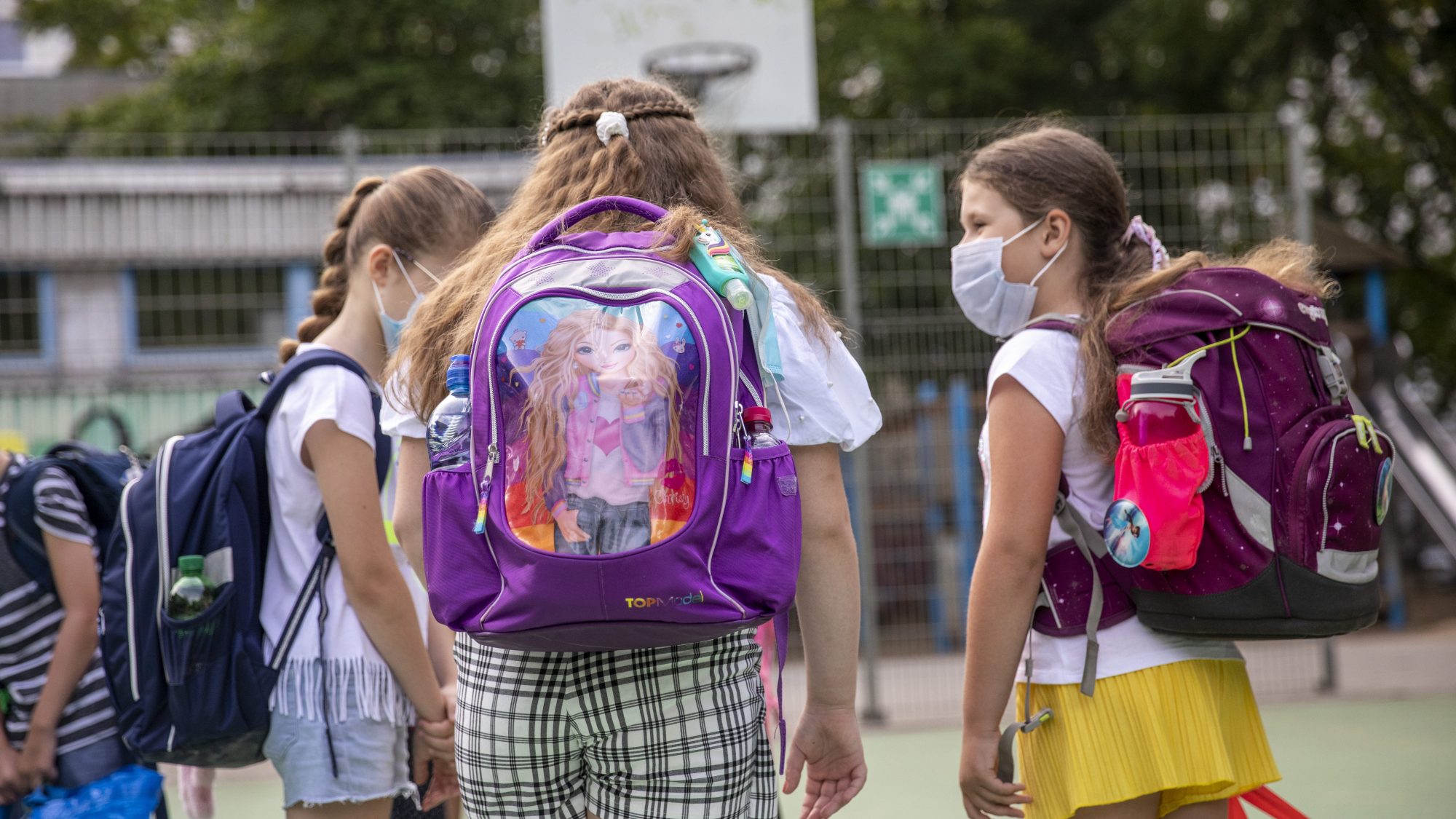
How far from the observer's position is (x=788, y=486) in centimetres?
178

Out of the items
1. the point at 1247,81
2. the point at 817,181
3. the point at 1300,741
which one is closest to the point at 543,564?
the point at 1300,741

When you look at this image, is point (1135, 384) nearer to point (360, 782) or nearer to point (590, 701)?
point (590, 701)

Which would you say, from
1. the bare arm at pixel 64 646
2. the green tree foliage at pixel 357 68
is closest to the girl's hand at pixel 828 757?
the bare arm at pixel 64 646

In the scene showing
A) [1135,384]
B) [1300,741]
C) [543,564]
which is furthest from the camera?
[1300,741]

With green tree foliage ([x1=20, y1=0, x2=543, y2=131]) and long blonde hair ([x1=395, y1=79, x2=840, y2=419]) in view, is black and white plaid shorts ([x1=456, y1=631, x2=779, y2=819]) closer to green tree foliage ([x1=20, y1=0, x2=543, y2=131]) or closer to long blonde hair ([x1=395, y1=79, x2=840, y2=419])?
long blonde hair ([x1=395, y1=79, x2=840, y2=419])

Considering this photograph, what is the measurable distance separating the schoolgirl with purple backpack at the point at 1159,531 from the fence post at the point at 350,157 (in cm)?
454

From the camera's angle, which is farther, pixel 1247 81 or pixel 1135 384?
pixel 1247 81

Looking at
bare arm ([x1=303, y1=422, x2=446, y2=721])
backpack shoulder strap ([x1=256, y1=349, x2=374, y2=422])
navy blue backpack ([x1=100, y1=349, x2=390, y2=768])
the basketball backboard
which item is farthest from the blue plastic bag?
the basketball backboard

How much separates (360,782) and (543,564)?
1.04 metres

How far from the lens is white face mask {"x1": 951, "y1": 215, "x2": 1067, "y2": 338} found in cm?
A: 250

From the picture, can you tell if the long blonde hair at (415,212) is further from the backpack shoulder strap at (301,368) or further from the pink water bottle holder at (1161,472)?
the pink water bottle holder at (1161,472)

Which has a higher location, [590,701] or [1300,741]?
[590,701]

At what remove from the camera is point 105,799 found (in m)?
2.76

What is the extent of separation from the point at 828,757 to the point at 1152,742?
59cm
